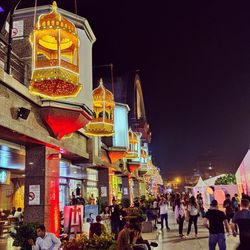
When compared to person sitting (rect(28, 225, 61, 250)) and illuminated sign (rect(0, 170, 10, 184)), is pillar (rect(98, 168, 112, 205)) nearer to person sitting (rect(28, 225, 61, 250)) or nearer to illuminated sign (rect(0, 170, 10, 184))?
illuminated sign (rect(0, 170, 10, 184))

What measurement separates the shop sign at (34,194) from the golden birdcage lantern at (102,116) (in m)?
4.69

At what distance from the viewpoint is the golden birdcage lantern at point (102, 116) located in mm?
14867

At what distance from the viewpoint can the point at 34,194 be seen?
10.8 meters

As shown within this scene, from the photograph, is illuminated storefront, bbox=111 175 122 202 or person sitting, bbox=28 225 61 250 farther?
illuminated storefront, bbox=111 175 122 202

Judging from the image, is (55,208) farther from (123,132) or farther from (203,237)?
(123,132)

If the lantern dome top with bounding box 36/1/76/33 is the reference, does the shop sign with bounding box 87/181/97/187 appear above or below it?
below

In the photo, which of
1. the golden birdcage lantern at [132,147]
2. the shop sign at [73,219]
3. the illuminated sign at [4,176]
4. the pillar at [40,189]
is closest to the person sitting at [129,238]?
the pillar at [40,189]

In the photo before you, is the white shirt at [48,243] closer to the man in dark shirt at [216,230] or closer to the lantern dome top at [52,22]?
the man in dark shirt at [216,230]

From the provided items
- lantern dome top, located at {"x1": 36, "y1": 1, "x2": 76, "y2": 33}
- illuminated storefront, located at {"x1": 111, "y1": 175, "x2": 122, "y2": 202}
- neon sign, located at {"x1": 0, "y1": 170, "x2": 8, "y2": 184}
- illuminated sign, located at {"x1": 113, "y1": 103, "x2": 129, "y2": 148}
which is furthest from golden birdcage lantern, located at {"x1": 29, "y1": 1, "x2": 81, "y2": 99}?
illuminated storefront, located at {"x1": 111, "y1": 175, "x2": 122, "y2": 202}

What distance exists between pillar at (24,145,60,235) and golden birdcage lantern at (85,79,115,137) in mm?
3828

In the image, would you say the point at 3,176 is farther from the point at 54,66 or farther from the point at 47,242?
the point at 47,242

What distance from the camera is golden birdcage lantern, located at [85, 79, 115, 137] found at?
48.8ft

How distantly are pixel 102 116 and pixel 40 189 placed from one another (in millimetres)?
5461

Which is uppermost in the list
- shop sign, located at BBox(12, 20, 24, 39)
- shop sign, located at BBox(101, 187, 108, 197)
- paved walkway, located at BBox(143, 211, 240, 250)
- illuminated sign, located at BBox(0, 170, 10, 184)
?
shop sign, located at BBox(12, 20, 24, 39)
